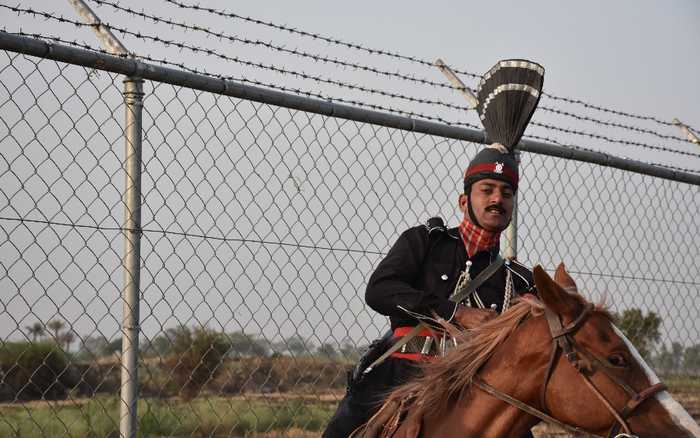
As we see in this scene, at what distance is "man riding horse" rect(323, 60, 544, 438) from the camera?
407cm

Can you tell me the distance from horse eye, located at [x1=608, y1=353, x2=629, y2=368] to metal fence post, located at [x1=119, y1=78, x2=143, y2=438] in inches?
80.7

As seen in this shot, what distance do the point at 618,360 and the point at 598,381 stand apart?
0.10 m

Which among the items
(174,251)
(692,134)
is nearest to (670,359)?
(692,134)

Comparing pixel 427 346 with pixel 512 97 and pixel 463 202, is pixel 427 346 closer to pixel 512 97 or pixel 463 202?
pixel 463 202

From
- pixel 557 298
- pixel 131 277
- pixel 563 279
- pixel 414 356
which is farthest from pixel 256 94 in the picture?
pixel 557 298

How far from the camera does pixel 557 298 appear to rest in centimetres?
352

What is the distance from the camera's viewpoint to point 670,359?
25.0 ft

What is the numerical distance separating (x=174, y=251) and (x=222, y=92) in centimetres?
79

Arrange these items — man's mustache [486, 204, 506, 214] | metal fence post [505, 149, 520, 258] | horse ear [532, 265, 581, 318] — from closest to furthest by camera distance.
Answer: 1. horse ear [532, 265, 581, 318]
2. man's mustache [486, 204, 506, 214]
3. metal fence post [505, 149, 520, 258]

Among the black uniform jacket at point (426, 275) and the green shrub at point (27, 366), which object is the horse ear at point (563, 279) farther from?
the green shrub at point (27, 366)

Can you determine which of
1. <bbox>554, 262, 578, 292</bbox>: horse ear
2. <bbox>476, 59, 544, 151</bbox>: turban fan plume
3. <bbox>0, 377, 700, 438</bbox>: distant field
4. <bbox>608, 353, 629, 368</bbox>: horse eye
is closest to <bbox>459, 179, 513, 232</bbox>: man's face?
<bbox>476, 59, 544, 151</bbox>: turban fan plume

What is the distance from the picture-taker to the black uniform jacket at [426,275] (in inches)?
159

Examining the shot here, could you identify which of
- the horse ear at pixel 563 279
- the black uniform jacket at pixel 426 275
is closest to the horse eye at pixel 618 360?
the horse ear at pixel 563 279

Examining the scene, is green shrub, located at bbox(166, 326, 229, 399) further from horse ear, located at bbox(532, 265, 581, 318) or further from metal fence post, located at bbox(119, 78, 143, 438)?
horse ear, located at bbox(532, 265, 581, 318)
